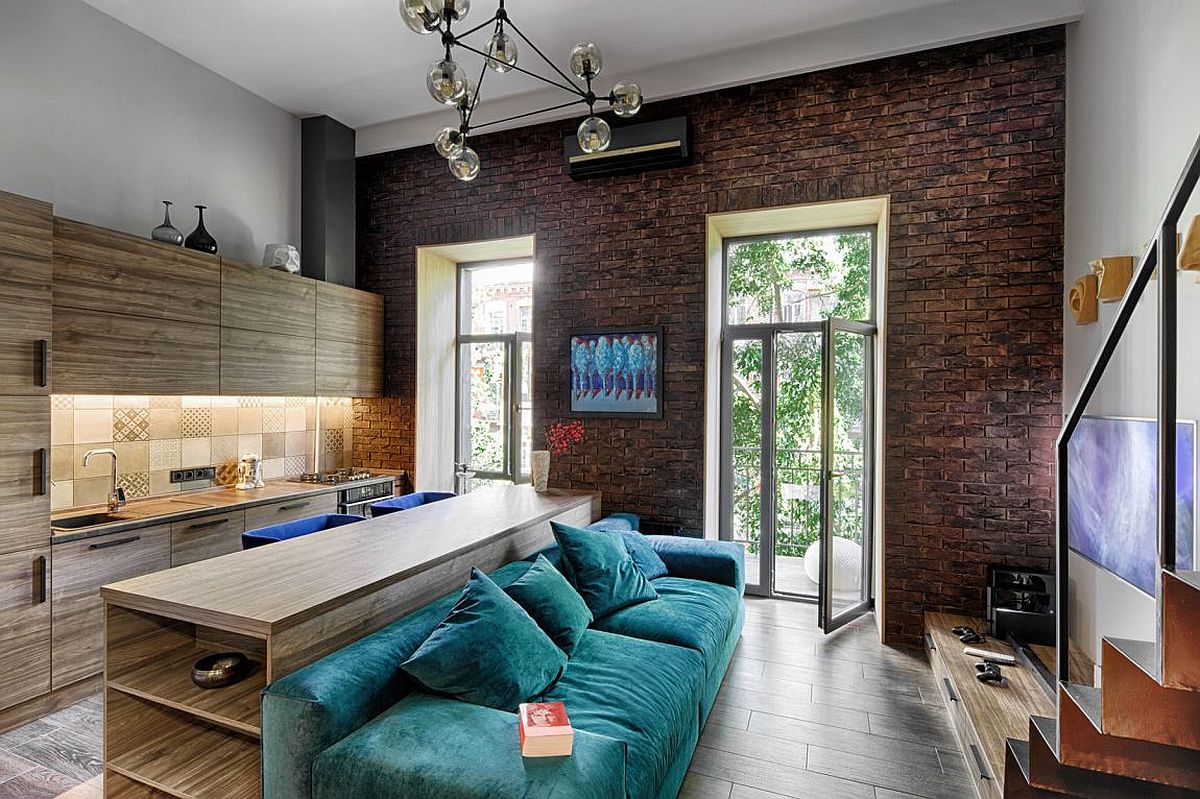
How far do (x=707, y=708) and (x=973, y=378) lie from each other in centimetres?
243

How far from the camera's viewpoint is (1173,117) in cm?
222

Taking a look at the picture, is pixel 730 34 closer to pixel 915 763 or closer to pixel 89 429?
pixel 915 763

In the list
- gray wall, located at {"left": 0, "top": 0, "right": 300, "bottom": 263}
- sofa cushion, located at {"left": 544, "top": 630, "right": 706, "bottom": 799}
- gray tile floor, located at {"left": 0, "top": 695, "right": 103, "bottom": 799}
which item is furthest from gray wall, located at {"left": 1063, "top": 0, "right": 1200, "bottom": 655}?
gray wall, located at {"left": 0, "top": 0, "right": 300, "bottom": 263}

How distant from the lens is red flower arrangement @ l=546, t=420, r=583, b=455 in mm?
4348

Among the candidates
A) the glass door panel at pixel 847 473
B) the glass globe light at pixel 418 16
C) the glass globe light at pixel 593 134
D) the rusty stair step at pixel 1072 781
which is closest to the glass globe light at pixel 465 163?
the glass globe light at pixel 593 134

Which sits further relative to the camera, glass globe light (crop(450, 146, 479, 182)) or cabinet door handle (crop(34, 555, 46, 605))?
cabinet door handle (crop(34, 555, 46, 605))

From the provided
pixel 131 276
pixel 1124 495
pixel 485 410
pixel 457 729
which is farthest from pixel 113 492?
pixel 1124 495

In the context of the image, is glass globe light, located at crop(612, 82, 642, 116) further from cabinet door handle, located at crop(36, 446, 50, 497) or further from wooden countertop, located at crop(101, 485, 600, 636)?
cabinet door handle, located at crop(36, 446, 50, 497)

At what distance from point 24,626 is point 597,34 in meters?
4.41

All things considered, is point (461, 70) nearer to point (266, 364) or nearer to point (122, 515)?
point (266, 364)

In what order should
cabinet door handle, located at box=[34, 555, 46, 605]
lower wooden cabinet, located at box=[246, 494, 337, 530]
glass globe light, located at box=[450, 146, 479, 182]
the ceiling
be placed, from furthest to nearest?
lower wooden cabinet, located at box=[246, 494, 337, 530] < the ceiling < cabinet door handle, located at box=[34, 555, 46, 605] < glass globe light, located at box=[450, 146, 479, 182]

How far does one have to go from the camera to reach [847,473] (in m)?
3.94

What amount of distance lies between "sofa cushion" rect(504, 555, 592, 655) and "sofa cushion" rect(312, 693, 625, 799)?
2.08 ft

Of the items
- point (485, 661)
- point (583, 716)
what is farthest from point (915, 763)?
point (485, 661)
